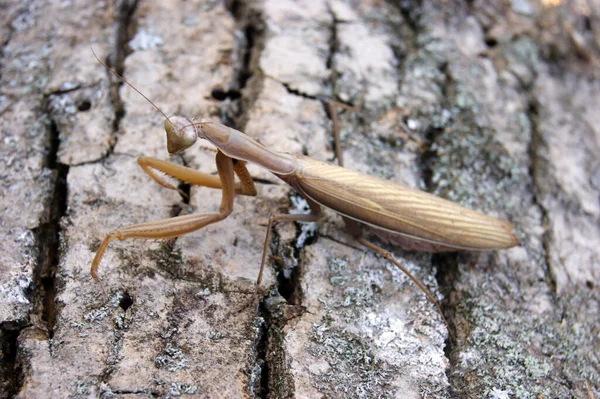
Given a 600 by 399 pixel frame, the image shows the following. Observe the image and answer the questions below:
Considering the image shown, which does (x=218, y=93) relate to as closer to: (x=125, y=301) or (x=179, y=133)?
(x=179, y=133)

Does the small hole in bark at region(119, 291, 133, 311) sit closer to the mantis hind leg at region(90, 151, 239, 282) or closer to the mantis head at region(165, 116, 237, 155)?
the mantis hind leg at region(90, 151, 239, 282)

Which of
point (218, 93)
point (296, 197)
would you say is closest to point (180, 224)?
point (296, 197)

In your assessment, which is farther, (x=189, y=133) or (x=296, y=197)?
(x=296, y=197)

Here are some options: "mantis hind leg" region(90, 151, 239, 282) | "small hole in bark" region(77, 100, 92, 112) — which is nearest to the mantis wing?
"mantis hind leg" region(90, 151, 239, 282)

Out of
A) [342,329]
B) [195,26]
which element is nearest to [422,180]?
[342,329]

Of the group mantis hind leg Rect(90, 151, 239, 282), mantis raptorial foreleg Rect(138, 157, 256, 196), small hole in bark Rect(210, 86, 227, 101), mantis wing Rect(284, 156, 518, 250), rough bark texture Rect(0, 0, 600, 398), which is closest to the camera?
rough bark texture Rect(0, 0, 600, 398)
